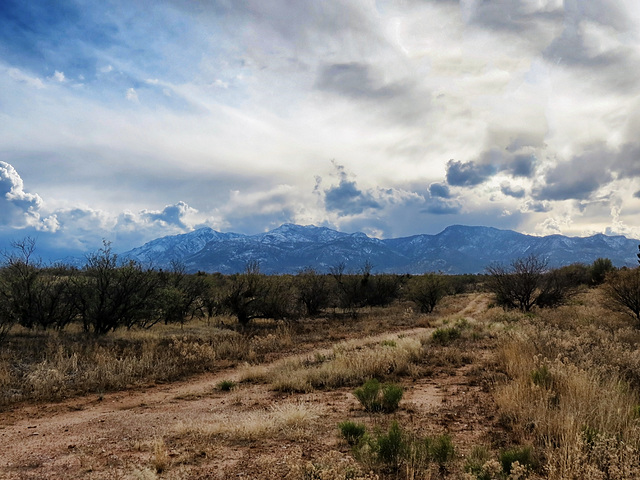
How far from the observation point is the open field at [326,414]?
4992 millimetres

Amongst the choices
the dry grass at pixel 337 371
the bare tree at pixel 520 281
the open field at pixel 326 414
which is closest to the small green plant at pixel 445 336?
the open field at pixel 326 414

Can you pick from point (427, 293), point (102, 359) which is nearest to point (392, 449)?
point (102, 359)

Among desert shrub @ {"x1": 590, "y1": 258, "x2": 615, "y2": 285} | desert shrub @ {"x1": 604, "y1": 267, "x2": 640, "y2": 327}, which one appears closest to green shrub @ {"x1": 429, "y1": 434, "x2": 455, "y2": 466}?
desert shrub @ {"x1": 604, "y1": 267, "x2": 640, "y2": 327}

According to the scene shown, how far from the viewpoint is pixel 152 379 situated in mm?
12086

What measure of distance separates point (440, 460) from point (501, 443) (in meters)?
1.41

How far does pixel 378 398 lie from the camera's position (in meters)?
8.14

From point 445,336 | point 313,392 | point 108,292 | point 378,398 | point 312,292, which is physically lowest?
point 313,392

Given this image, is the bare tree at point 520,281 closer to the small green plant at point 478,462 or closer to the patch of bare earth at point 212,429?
the patch of bare earth at point 212,429

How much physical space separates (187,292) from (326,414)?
2629 centimetres

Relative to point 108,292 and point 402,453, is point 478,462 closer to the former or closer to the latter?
point 402,453

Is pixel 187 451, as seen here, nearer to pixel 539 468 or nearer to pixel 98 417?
pixel 98 417

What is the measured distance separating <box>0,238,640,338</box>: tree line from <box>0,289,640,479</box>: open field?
617 cm

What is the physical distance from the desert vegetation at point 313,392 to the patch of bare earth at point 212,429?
1.7 inches

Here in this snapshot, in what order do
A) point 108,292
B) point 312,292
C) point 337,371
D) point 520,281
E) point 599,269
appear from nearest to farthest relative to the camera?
point 337,371 → point 108,292 → point 520,281 → point 312,292 → point 599,269
